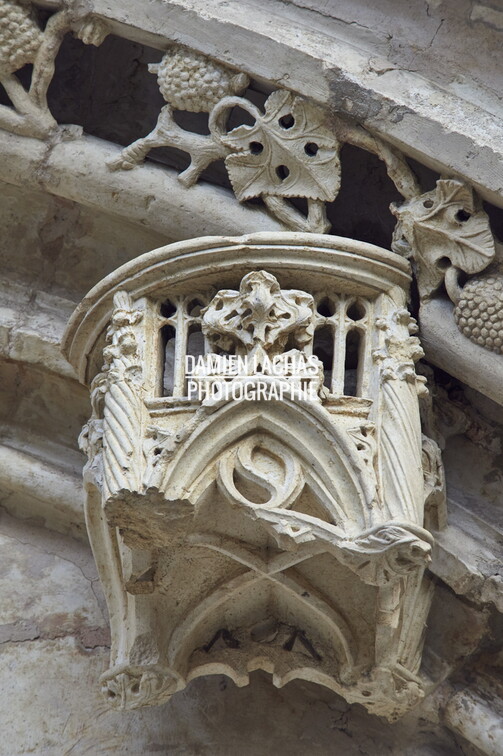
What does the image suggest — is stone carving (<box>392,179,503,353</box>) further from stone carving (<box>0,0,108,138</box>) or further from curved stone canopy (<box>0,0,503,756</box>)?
stone carving (<box>0,0,108,138</box>)

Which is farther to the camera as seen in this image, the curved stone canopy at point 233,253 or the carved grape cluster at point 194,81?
the carved grape cluster at point 194,81

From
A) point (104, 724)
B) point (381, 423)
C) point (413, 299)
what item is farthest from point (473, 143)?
point (104, 724)

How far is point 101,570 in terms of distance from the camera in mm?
2816

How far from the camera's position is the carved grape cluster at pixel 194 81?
9.72ft

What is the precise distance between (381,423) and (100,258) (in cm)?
93

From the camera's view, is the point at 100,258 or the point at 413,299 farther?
the point at 100,258

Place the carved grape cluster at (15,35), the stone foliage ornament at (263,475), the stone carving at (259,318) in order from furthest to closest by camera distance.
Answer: the carved grape cluster at (15,35), the stone carving at (259,318), the stone foliage ornament at (263,475)

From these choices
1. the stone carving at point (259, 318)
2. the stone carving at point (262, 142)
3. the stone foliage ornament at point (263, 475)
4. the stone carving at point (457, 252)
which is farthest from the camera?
the stone carving at point (262, 142)

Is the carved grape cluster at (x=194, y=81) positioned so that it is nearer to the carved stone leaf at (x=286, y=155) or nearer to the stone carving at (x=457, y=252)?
the carved stone leaf at (x=286, y=155)

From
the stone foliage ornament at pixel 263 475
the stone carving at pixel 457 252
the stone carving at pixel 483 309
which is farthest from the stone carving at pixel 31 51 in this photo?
the stone carving at pixel 483 309

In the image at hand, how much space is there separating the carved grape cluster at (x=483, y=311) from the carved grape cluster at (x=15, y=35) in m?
1.09

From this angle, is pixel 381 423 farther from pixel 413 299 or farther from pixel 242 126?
pixel 242 126

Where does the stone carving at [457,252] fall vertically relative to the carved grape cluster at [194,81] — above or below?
below

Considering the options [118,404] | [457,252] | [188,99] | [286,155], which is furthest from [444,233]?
[118,404]
